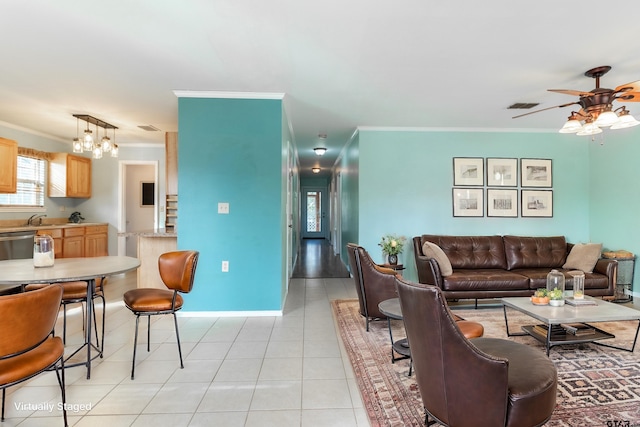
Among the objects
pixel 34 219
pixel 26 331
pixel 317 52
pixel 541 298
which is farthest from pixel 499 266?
pixel 34 219

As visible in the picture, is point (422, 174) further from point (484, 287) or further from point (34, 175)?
point (34, 175)

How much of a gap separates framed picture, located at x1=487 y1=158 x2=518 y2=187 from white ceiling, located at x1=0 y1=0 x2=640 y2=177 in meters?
0.99

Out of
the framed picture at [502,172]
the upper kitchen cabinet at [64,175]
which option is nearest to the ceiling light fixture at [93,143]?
the upper kitchen cabinet at [64,175]

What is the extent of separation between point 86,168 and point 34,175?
33.1 inches

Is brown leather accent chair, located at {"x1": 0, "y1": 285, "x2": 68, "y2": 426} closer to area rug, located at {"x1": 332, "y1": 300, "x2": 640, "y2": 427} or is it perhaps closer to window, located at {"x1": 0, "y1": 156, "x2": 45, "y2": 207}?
area rug, located at {"x1": 332, "y1": 300, "x2": 640, "y2": 427}

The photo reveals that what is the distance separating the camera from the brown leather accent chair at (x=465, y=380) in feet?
4.74

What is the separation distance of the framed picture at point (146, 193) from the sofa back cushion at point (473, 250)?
253 inches

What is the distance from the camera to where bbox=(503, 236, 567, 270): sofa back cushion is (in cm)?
458

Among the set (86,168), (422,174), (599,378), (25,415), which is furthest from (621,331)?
(86,168)

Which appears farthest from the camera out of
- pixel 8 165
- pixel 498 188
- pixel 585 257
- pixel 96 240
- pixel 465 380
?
pixel 96 240

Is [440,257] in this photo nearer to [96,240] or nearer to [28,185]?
[96,240]

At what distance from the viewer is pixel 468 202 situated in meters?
5.27

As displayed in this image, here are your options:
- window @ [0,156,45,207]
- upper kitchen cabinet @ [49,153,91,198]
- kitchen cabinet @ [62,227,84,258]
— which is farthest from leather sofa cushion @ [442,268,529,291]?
window @ [0,156,45,207]

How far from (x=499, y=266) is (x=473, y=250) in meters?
0.39
